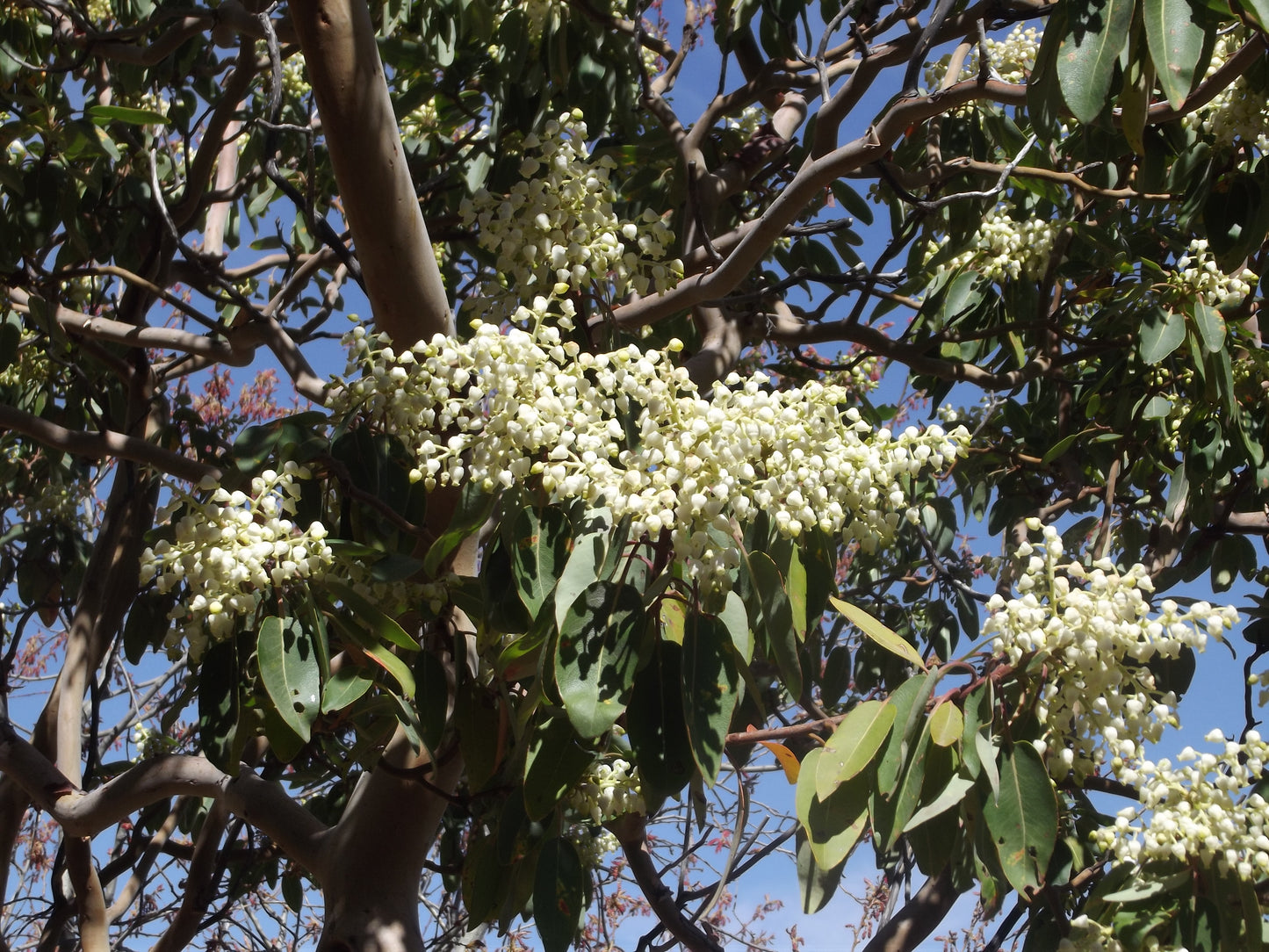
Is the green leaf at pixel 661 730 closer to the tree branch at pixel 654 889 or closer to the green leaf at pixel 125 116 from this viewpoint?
the tree branch at pixel 654 889

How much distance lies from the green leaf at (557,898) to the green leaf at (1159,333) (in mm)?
1730

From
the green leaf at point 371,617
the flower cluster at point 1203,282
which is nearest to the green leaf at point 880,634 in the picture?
the green leaf at point 371,617

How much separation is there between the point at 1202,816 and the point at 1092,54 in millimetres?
1241

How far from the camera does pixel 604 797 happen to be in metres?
2.26

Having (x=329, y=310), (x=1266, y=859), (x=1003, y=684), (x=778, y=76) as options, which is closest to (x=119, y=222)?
(x=329, y=310)

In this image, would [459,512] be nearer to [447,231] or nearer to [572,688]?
[572,688]

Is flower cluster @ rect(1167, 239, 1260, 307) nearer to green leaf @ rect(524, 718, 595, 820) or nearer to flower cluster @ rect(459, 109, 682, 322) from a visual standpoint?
flower cluster @ rect(459, 109, 682, 322)

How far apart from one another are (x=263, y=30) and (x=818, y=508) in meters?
1.66

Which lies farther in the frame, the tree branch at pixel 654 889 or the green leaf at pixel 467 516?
the tree branch at pixel 654 889

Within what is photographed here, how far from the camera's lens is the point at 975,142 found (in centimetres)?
318

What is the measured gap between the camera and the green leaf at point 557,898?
1.89 m

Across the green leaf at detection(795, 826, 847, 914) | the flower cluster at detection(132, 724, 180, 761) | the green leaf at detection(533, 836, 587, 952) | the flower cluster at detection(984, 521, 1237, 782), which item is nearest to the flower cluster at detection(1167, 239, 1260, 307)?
the flower cluster at detection(984, 521, 1237, 782)

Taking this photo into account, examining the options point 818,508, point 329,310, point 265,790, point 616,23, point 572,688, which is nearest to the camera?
point 572,688

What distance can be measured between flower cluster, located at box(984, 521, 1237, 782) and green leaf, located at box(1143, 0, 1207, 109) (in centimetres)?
76
